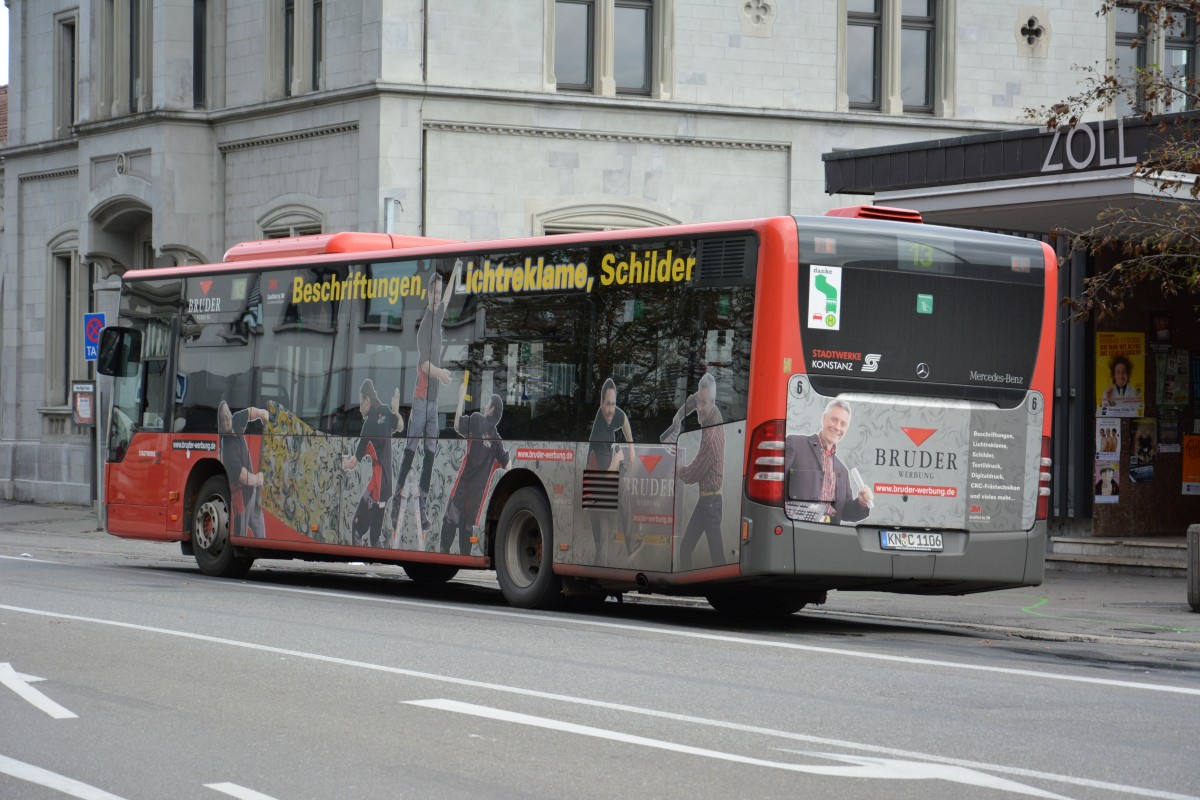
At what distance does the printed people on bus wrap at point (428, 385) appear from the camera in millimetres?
16484

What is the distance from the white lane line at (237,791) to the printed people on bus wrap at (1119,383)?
1590 cm

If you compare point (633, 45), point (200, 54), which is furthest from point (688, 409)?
point (200, 54)

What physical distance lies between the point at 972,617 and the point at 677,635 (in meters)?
3.71

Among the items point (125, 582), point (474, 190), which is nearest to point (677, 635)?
point (125, 582)

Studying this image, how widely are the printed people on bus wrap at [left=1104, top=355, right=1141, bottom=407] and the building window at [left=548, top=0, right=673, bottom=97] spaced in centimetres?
998

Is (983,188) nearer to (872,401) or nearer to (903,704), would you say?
(872,401)

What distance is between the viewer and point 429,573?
64.9 feet

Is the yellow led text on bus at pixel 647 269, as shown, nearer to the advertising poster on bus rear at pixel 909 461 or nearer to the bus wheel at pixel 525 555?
the advertising poster on bus rear at pixel 909 461

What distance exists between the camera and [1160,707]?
9.52 meters

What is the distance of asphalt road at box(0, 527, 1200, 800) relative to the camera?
7.36 m

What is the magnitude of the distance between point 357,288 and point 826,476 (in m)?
6.13

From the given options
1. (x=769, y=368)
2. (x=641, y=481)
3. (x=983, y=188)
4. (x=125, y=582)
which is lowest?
(x=125, y=582)

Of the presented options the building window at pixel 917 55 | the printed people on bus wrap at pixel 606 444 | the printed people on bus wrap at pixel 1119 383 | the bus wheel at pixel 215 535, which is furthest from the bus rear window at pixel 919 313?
the building window at pixel 917 55

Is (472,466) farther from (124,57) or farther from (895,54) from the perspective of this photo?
(124,57)
